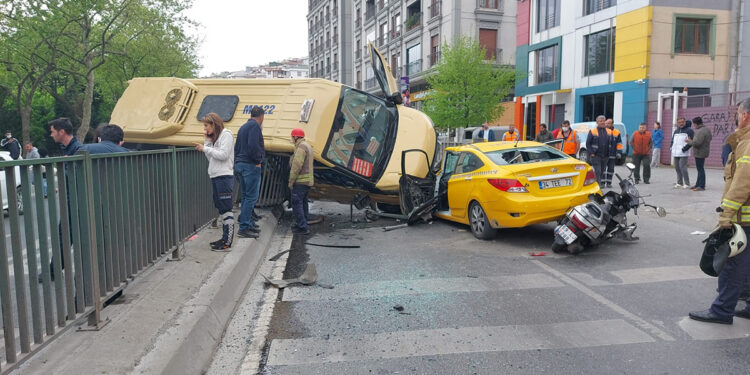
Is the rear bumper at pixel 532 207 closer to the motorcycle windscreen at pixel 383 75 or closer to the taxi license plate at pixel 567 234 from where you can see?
the taxi license plate at pixel 567 234

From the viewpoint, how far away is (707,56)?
24.1 meters

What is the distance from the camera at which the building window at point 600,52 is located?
25891 millimetres

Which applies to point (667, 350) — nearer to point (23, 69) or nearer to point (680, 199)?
point (680, 199)

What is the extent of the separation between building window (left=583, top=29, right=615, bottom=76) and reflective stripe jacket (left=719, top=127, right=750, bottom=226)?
77.6ft

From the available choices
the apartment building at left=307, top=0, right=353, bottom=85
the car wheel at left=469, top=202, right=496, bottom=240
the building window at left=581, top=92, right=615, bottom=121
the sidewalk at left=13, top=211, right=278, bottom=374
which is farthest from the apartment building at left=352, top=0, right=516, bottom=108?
the sidewalk at left=13, top=211, right=278, bottom=374

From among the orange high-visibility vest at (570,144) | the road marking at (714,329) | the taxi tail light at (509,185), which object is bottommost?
the road marking at (714,329)

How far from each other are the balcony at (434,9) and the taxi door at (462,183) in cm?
3310

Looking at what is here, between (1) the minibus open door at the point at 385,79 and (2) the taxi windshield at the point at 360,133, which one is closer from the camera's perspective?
(2) the taxi windshield at the point at 360,133

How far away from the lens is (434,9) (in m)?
40.4

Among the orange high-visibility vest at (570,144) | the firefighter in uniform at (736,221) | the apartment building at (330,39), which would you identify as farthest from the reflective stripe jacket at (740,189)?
the apartment building at (330,39)

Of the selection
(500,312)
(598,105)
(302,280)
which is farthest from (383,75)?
(598,105)

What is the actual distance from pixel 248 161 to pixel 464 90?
2411 centimetres

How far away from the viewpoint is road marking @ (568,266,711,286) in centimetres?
556

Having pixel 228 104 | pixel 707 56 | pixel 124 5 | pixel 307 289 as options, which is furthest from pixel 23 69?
pixel 707 56
